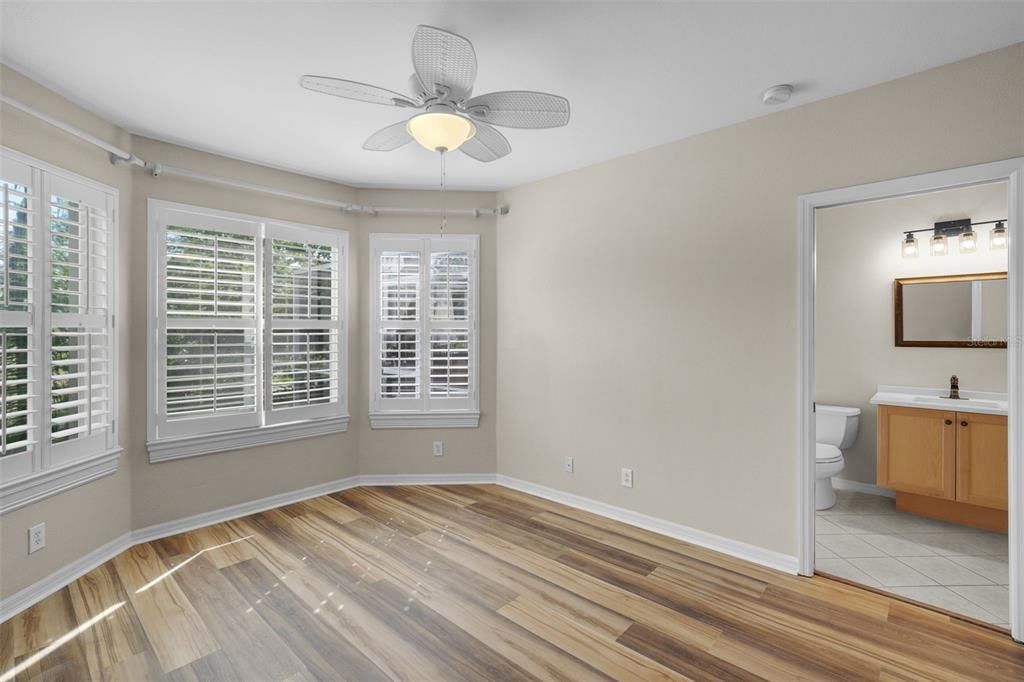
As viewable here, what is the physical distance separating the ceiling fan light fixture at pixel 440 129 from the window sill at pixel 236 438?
2583 millimetres

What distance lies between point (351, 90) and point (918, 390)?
4499 millimetres

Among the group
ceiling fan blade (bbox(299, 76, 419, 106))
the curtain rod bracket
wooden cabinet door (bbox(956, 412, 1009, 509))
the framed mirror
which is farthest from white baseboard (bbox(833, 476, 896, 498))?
the curtain rod bracket

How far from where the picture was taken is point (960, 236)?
3.55 metres

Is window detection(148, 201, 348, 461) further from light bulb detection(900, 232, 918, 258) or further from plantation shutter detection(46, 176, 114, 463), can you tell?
light bulb detection(900, 232, 918, 258)

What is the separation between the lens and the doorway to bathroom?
2400 millimetres

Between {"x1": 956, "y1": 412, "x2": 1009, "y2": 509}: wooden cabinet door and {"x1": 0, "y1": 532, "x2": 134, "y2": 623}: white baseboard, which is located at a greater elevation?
{"x1": 956, "y1": 412, "x2": 1009, "y2": 509}: wooden cabinet door

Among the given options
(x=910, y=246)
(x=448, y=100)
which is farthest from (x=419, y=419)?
(x=910, y=246)

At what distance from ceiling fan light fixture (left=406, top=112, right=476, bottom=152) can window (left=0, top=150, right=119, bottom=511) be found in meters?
1.96

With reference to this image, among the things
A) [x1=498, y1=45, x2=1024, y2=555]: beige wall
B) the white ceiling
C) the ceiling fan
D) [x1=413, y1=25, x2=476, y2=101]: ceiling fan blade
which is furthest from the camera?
[x1=498, y1=45, x2=1024, y2=555]: beige wall

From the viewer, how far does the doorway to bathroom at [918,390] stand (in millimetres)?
2400

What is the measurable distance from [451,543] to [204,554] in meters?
1.48

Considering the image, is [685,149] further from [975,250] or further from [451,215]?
[975,250]

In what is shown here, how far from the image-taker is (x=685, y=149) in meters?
3.11

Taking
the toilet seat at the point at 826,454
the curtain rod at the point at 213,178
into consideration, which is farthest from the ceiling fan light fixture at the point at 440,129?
the toilet seat at the point at 826,454
